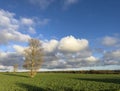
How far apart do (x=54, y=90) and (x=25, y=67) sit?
54638 millimetres

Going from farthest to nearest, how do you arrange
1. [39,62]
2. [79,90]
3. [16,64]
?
[16,64] < [39,62] < [79,90]

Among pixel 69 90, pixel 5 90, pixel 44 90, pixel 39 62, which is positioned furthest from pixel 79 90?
pixel 39 62

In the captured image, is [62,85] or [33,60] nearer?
[62,85]

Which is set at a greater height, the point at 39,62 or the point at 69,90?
the point at 39,62

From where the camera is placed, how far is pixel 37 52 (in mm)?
89625

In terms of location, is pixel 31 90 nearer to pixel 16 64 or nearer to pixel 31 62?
pixel 31 62

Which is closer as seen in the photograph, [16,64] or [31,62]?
[31,62]

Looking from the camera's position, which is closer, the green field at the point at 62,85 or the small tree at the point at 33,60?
the green field at the point at 62,85

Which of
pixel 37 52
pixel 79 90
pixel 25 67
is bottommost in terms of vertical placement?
pixel 79 90

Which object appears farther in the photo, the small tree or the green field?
the small tree

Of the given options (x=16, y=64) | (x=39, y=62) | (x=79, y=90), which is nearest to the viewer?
(x=79, y=90)

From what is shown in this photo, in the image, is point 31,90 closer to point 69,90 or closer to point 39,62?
point 69,90

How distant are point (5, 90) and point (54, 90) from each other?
7486mm

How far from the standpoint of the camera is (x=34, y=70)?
88875 millimetres
